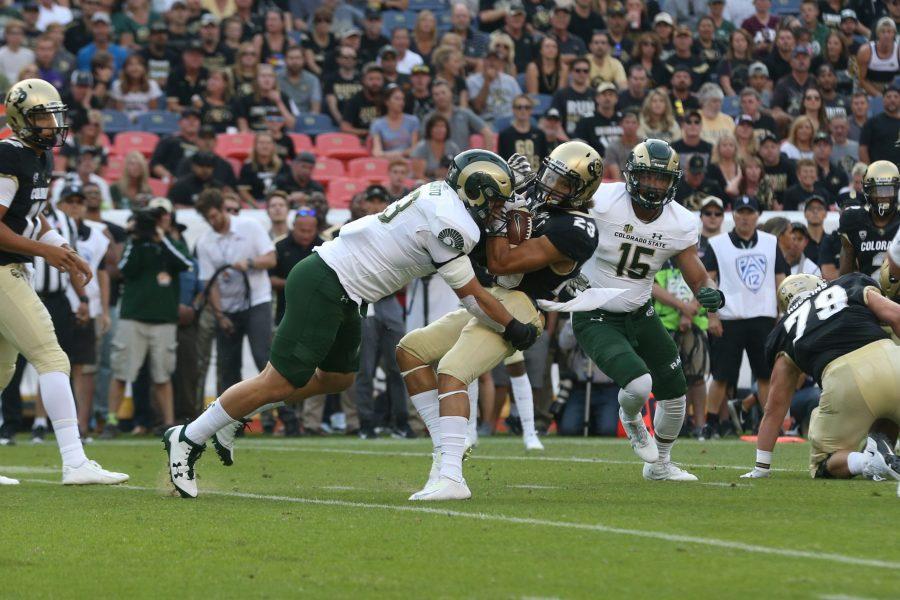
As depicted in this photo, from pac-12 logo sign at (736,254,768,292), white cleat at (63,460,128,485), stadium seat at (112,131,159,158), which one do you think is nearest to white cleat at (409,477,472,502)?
white cleat at (63,460,128,485)

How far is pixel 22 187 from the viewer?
25.1 feet

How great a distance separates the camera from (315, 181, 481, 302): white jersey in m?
6.59

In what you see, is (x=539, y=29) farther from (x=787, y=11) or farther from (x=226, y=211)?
(x=226, y=211)

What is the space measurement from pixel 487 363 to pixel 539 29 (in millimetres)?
13051

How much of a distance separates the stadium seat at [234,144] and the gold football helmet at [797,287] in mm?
8747

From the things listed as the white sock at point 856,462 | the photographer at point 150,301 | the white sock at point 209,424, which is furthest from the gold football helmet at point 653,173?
the photographer at point 150,301

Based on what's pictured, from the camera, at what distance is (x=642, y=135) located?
50.8ft

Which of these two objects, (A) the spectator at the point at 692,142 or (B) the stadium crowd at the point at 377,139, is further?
(A) the spectator at the point at 692,142

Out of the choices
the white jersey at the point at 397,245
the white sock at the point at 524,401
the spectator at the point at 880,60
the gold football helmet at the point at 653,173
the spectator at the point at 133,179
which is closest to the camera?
the white jersey at the point at 397,245

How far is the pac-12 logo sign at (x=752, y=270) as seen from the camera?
1249 cm

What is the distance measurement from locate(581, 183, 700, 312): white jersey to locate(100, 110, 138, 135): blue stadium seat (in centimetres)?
957

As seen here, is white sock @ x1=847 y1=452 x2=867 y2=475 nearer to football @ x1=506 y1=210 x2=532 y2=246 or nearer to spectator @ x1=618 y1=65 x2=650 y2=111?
football @ x1=506 y1=210 x2=532 y2=246

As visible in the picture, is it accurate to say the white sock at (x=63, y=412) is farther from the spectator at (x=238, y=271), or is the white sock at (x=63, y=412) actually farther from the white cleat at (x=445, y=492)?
the spectator at (x=238, y=271)

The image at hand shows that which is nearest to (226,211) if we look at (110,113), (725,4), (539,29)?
(110,113)
